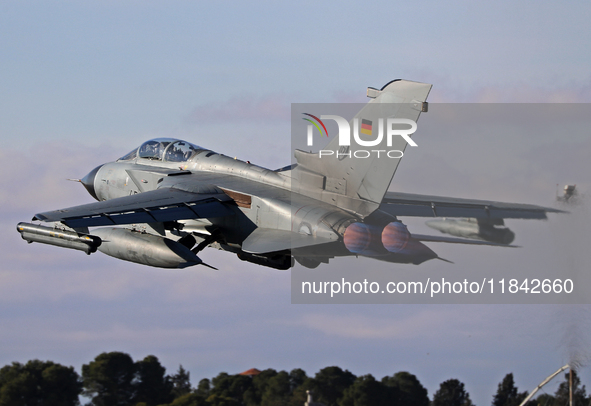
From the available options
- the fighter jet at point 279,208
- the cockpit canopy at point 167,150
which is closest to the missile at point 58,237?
the fighter jet at point 279,208

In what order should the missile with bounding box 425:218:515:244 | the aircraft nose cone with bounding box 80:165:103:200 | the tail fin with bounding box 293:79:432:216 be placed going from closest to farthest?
the tail fin with bounding box 293:79:432:216 → the missile with bounding box 425:218:515:244 → the aircraft nose cone with bounding box 80:165:103:200

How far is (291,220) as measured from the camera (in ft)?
65.3

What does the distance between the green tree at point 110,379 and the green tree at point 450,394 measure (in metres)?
11.9

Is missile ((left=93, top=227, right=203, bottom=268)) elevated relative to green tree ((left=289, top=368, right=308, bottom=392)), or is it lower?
elevated

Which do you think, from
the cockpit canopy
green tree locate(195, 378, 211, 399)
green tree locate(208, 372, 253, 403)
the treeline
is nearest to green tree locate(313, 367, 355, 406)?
the treeline

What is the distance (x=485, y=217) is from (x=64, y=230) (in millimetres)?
12463

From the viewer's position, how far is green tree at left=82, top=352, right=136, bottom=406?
27484mm

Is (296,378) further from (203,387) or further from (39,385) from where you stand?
(39,385)

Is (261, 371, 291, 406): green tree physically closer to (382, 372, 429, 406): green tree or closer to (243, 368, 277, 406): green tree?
(243, 368, 277, 406): green tree

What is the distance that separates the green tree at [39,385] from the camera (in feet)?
89.2

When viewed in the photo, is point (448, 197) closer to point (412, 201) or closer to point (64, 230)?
point (412, 201)

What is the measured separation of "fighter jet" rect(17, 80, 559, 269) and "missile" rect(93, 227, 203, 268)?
0.03 meters

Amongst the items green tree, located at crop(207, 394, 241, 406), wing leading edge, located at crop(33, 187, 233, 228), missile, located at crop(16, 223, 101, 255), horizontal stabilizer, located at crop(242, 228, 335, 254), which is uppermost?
wing leading edge, located at crop(33, 187, 233, 228)

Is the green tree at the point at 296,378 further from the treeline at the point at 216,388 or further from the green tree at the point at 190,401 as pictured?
the green tree at the point at 190,401
